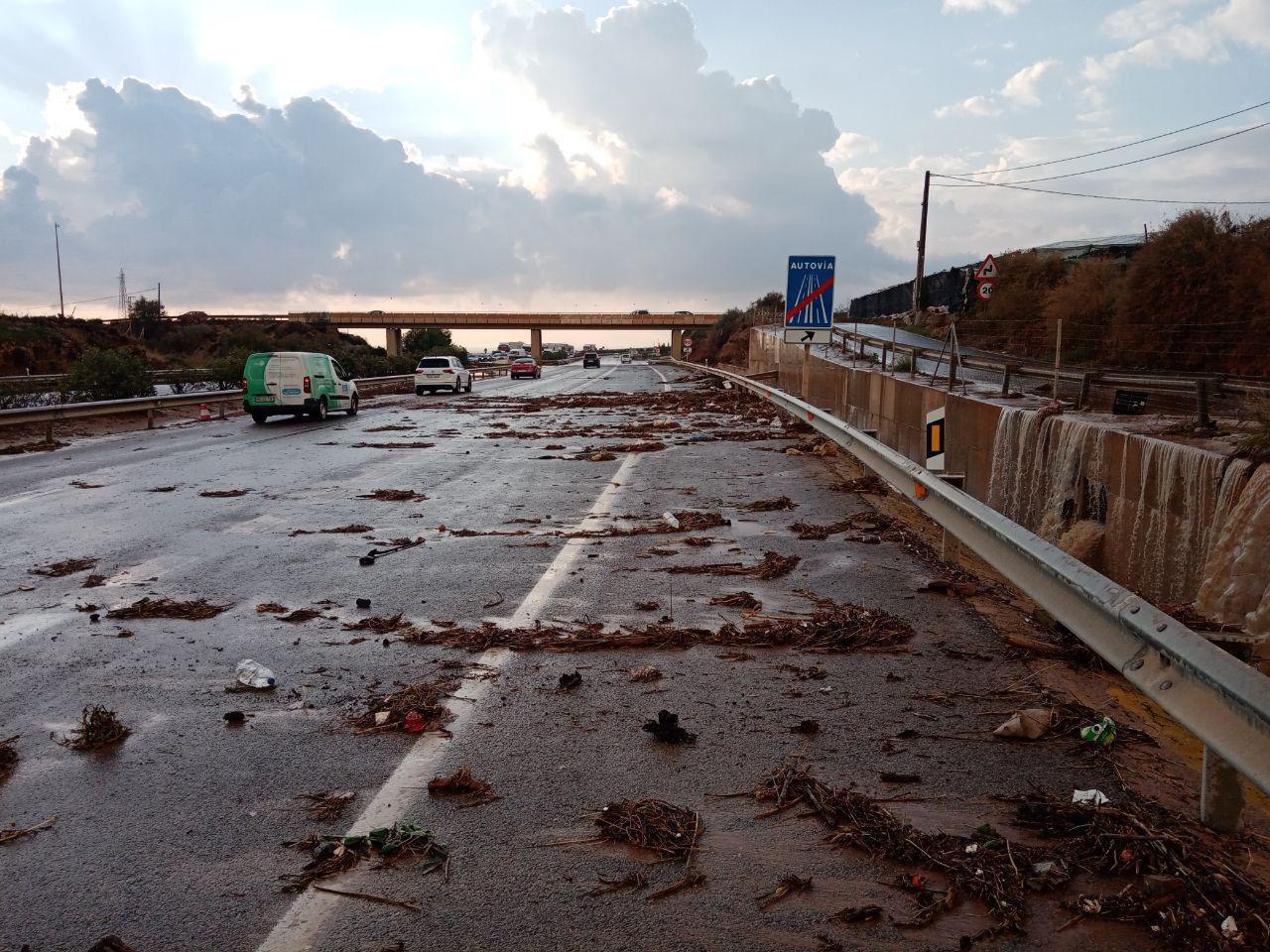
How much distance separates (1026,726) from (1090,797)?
71 centimetres

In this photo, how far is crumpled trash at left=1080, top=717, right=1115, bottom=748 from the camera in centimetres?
447

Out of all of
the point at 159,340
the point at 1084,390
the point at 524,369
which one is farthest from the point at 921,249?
the point at 159,340

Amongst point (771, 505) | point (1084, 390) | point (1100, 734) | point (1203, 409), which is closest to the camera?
point (1100, 734)

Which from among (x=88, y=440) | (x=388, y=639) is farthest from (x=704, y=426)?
(x=388, y=639)

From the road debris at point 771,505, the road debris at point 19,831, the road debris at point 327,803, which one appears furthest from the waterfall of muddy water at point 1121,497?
the road debris at point 19,831

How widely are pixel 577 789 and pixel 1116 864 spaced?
2.01m

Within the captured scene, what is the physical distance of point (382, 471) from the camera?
49.7ft

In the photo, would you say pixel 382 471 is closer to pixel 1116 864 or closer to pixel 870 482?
pixel 870 482

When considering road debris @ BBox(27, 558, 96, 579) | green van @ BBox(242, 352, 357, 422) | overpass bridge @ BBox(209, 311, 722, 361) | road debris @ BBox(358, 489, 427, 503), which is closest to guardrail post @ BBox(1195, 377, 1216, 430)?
road debris @ BBox(358, 489, 427, 503)

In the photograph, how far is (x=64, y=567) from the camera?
324 inches

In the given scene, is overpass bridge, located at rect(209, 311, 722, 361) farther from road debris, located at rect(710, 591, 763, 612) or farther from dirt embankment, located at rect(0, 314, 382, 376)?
road debris, located at rect(710, 591, 763, 612)

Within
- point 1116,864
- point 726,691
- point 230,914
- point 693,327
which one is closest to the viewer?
point 230,914

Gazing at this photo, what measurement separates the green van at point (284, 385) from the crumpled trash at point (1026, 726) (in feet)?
80.2

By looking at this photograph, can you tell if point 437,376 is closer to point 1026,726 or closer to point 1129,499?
point 1129,499
